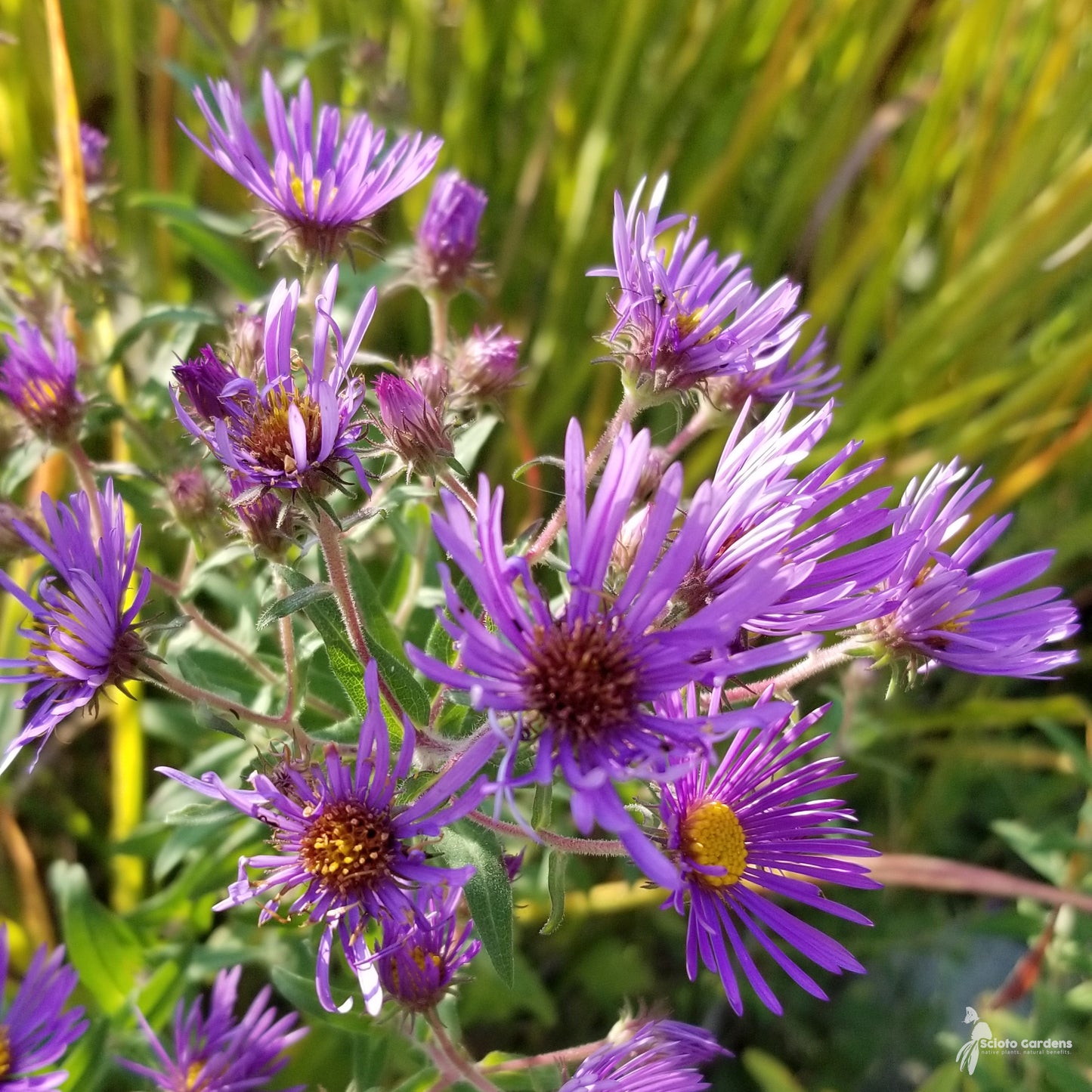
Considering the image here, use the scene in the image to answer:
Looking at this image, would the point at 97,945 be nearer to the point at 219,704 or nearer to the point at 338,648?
the point at 219,704

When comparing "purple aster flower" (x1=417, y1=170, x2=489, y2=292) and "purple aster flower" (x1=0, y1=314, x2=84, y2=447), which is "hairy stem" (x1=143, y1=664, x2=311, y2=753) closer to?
"purple aster flower" (x1=0, y1=314, x2=84, y2=447)

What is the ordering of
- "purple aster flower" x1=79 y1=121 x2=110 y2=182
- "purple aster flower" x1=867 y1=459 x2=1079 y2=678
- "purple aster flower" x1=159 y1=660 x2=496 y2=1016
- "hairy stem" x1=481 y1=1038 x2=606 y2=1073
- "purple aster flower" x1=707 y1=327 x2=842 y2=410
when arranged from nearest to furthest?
1. "purple aster flower" x1=159 y1=660 x2=496 y2=1016
2. "purple aster flower" x1=867 y1=459 x2=1079 y2=678
3. "hairy stem" x1=481 y1=1038 x2=606 y2=1073
4. "purple aster flower" x1=707 y1=327 x2=842 y2=410
5. "purple aster flower" x1=79 y1=121 x2=110 y2=182

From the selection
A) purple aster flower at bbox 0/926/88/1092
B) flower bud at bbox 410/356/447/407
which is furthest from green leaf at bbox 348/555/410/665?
purple aster flower at bbox 0/926/88/1092

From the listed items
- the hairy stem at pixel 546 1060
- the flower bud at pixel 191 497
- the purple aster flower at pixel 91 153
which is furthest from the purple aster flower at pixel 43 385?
the hairy stem at pixel 546 1060

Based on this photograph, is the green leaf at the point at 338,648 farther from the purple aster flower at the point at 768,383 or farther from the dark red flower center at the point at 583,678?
the purple aster flower at the point at 768,383

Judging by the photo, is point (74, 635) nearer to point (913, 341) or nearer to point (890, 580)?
point (890, 580)

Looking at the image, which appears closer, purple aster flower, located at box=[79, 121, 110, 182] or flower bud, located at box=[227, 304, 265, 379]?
flower bud, located at box=[227, 304, 265, 379]

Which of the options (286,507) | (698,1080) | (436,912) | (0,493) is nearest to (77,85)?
(0,493)
